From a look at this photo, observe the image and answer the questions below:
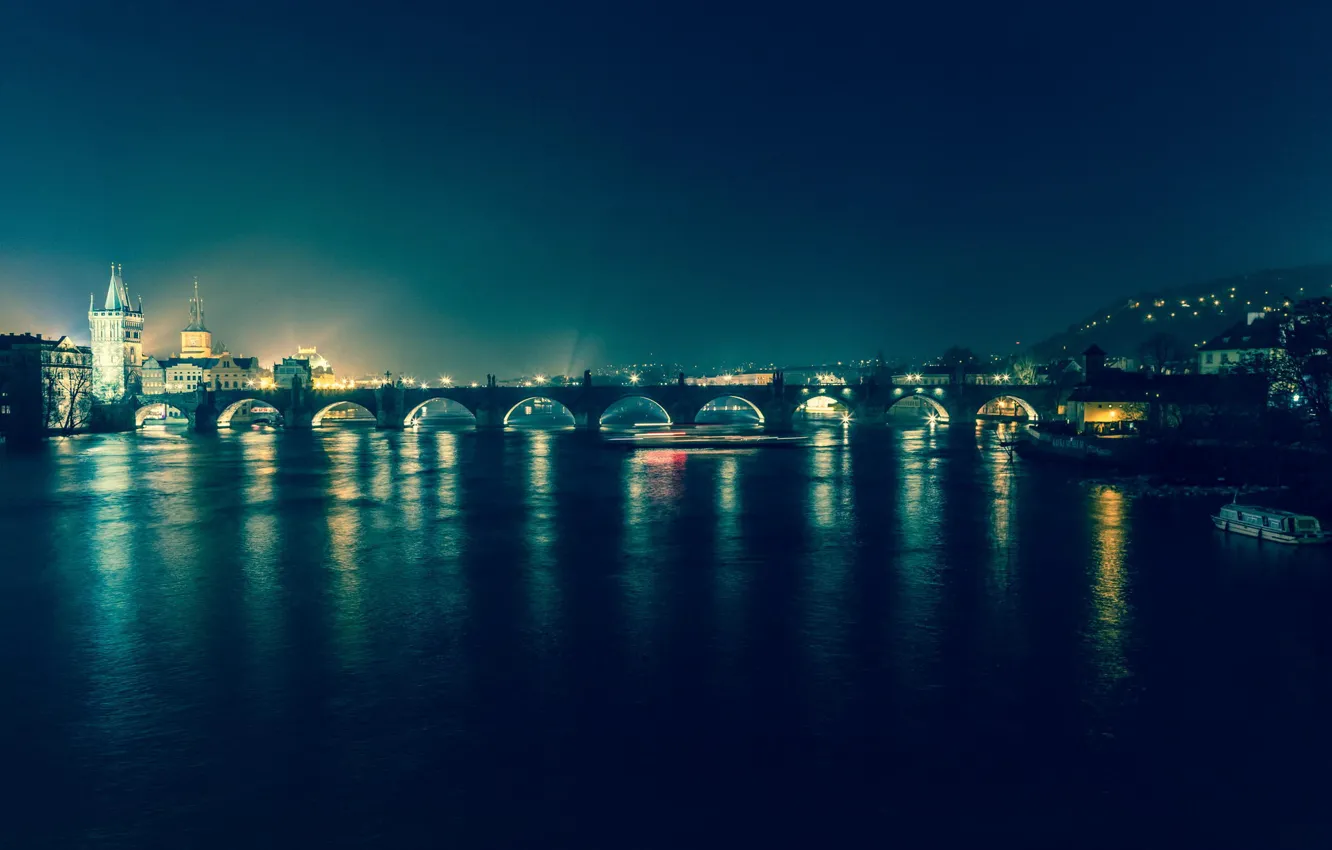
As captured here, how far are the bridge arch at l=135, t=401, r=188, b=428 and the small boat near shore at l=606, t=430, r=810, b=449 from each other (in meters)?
82.2

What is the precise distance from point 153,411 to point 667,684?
160639mm

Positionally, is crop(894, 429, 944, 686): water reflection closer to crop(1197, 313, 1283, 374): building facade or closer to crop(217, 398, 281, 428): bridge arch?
crop(1197, 313, 1283, 374): building facade

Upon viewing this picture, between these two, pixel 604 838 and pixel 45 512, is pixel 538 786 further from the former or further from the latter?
pixel 45 512

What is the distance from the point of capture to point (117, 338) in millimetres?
180750

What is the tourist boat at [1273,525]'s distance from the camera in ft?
106

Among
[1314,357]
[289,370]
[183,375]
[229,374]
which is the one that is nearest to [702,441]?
[1314,357]

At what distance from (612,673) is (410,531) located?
21925mm

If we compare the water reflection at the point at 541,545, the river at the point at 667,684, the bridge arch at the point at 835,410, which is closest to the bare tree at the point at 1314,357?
the river at the point at 667,684

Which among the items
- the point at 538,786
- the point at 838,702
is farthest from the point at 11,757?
the point at 838,702

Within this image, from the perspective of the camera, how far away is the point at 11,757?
14.8 metres

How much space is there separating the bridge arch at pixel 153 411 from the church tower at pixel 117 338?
13517 millimetres

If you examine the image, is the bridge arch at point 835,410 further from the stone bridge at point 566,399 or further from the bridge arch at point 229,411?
the bridge arch at point 229,411

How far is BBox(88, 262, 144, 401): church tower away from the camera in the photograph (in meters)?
176

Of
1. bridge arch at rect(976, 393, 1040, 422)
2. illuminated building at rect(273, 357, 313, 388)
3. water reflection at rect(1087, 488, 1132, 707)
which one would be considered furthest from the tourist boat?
illuminated building at rect(273, 357, 313, 388)
